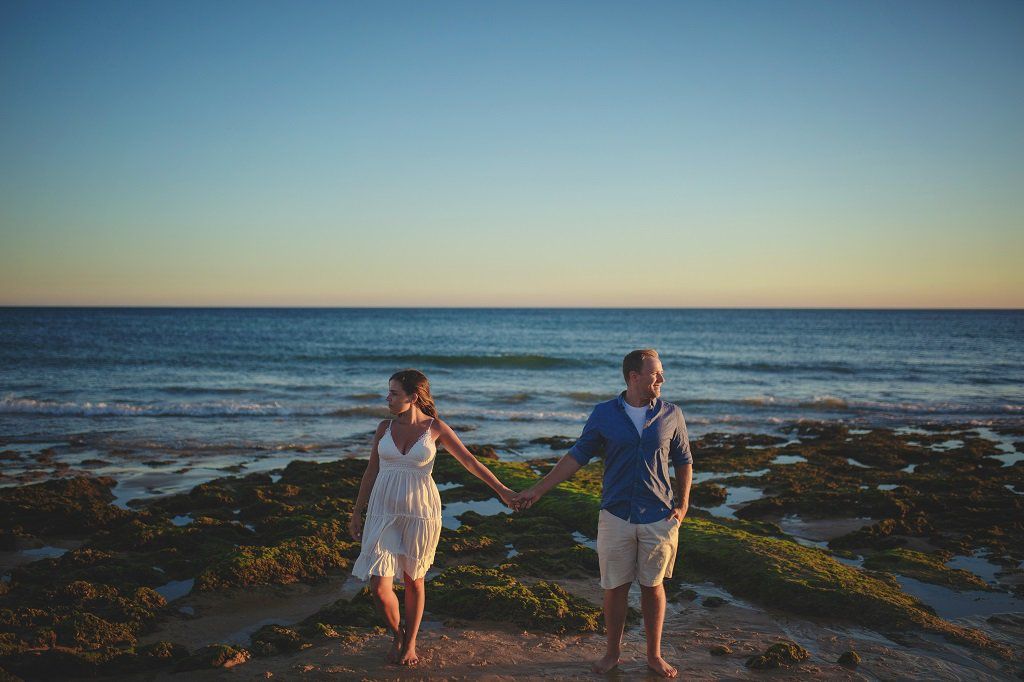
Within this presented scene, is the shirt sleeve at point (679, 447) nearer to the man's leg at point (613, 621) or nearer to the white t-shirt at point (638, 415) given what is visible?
the white t-shirt at point (638, 415)

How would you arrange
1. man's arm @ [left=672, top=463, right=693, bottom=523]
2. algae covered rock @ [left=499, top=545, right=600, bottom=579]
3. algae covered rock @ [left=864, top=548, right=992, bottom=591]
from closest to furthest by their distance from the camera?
man's arm @ [left=672, top=463, right=693, bottom=523] < algae covered rock @ [left=864, top=548, right=992, bottom=591] < algae covered rock @ [left=499, top=545, right=600, bottom=579]

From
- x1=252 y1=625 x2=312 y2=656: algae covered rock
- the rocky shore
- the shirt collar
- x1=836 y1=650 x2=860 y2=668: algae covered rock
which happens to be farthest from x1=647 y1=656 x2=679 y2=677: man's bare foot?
x1=252 y1=625 x2=312 y2=656: algae covered rock

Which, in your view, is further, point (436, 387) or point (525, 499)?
point (436, 387)

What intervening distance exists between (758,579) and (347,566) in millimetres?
4226

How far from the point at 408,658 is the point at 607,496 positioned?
1.88m

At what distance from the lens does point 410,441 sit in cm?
500

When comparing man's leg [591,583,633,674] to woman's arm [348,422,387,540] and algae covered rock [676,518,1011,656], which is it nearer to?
woman's arm [348,422,387,540]

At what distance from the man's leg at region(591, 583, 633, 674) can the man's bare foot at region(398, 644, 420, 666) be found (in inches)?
50.9

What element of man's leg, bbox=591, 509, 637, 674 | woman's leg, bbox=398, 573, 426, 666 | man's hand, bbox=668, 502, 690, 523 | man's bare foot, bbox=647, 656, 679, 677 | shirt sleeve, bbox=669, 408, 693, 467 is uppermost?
shirt sleeve, bbox=669, 408, 693, 467

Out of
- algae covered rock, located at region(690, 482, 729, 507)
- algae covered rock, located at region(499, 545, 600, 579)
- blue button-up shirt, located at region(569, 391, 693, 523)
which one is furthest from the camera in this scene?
algae covered rock, located at region(690, 482, 729, 507)

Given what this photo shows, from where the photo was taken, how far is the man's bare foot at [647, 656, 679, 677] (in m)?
4.75

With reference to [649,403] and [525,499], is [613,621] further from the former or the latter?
[649,403]

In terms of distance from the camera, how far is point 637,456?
4594mm

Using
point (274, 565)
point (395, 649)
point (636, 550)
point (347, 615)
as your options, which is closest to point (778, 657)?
point (636, 550)
